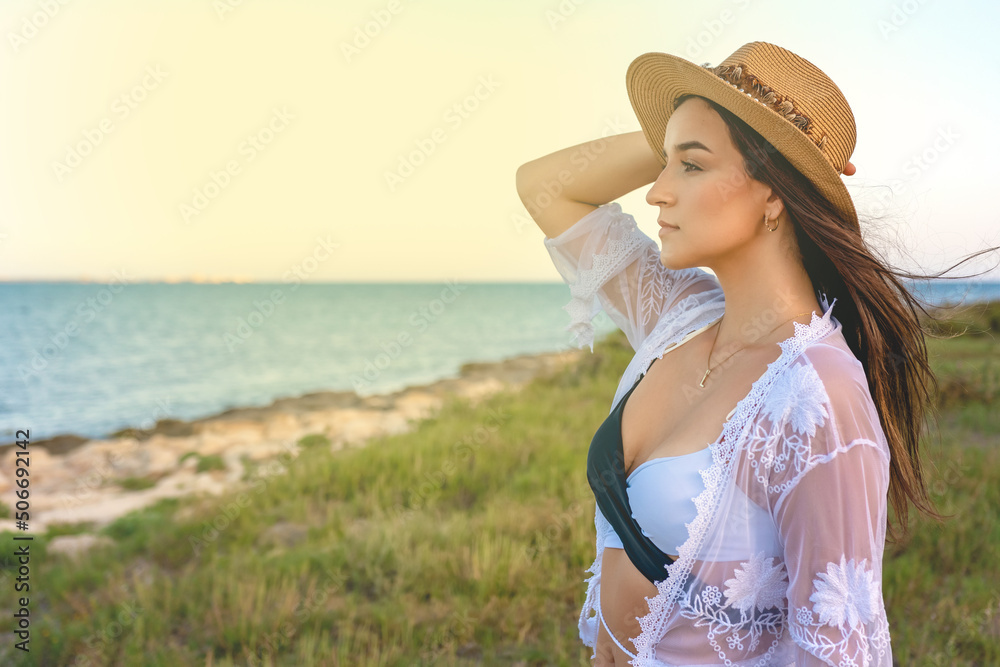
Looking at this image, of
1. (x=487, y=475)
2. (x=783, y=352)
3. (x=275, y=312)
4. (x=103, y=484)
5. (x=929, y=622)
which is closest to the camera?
(x=783, y=352)

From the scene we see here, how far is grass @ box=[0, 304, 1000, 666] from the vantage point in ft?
10.3

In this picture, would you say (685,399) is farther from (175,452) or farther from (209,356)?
(209,356)

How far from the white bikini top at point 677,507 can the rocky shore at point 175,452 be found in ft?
17.7

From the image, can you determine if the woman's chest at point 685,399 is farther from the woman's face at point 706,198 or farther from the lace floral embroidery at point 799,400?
the woman's face at point 706,198

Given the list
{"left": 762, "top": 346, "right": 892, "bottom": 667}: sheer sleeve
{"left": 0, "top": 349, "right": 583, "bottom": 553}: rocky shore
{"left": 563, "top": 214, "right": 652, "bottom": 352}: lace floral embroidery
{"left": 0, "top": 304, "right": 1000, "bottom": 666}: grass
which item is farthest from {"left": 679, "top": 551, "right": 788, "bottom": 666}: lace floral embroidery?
{"left": 0, "top": 349, "right": 583, "bottom": 553}: rocky shore

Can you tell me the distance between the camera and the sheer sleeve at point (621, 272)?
6.92 ft

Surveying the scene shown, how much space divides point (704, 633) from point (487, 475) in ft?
14.7

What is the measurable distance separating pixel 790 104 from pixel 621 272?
0.80 metres

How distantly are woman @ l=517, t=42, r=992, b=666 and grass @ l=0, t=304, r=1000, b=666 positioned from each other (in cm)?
172

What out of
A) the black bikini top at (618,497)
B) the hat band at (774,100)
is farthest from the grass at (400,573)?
the hat band at (774,100)

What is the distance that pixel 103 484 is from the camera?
8.93 metres

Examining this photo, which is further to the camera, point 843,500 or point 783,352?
point 783,352

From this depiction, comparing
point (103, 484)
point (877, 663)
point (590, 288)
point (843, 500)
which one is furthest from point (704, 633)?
point (103, 484)

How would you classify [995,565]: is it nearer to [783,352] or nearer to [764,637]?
[764,637]
